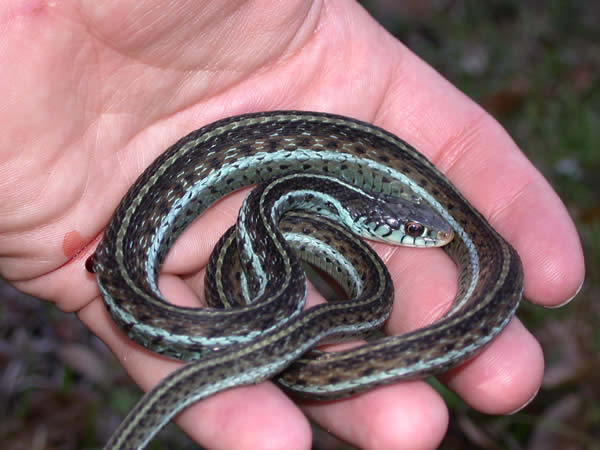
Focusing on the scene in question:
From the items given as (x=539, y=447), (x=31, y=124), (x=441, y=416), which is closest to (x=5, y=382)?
(x=31, y=124)

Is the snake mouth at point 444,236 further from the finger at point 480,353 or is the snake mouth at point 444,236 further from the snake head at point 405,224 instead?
the finger at point 480,353

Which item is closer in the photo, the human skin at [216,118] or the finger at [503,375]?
the human skin at [216,118]

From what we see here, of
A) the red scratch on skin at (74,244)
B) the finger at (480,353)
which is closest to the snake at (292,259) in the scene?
the finger at (480,353)

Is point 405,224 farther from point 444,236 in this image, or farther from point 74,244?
point 74,244

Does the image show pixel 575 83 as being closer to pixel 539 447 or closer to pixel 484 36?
pixel 484 36

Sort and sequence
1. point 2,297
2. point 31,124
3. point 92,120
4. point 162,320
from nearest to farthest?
1. point 162,320
2. point 31,124
3. point 92,120
4. point 2,297

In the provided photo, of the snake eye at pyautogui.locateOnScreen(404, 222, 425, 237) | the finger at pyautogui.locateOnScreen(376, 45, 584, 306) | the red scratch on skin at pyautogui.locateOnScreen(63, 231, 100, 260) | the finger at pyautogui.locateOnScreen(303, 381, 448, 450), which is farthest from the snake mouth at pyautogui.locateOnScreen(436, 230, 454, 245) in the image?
the red scratch on skin at pyautogui.locateOnScreen(63, 231, 100, 260)
